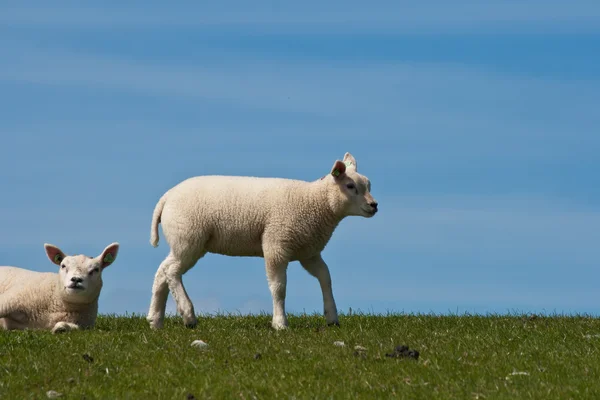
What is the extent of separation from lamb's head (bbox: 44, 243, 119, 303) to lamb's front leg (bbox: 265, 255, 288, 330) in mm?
2708

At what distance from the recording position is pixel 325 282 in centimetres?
1622

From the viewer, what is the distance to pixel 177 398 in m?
9.97

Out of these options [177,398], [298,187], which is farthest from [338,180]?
[177,398]

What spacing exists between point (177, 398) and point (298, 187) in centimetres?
672

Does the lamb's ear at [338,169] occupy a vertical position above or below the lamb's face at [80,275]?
above

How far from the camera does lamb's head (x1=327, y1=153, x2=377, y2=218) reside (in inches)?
623

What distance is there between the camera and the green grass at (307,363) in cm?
1022

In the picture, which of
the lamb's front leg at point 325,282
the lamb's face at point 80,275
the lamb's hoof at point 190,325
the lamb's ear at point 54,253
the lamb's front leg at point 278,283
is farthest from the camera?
the lamb's front leg at point 325,282

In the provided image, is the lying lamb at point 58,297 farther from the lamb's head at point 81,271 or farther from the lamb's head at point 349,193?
the lamb's head at point 349,193

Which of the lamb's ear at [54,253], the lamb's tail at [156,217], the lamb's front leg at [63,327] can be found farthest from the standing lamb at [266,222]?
the lamb's ear at [54,253]

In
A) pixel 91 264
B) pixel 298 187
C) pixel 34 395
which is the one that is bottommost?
pixel 34 395

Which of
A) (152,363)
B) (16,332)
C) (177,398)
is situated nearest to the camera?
(177,398)

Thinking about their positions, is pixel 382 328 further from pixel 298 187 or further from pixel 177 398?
pixel 177 398

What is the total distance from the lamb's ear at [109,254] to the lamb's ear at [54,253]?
0.73 meters
